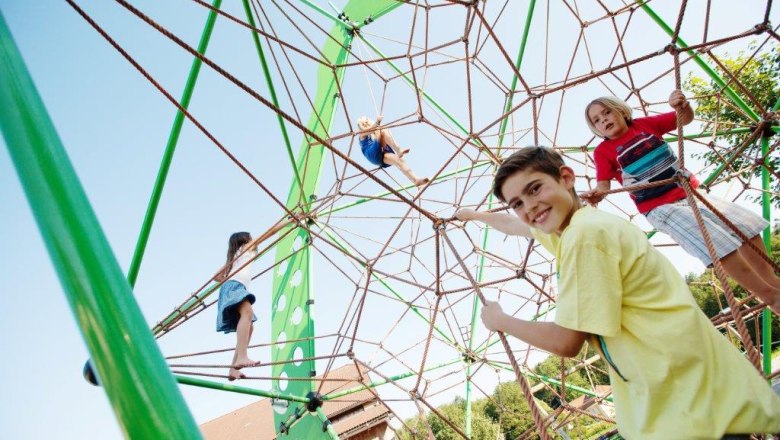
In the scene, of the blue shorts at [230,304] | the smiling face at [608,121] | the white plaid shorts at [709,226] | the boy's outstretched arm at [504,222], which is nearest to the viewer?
the boy's outstretched arm at [504,222]

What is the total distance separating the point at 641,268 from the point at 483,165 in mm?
4943

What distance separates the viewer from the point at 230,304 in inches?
165

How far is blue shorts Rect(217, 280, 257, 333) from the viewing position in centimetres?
420

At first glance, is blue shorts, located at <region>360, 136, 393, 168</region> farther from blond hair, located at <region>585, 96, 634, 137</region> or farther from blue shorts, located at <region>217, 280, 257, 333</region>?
blond hair, located at <region>585, 96, 634, 137</region>

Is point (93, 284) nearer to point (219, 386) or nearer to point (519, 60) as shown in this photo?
point (219, 386)

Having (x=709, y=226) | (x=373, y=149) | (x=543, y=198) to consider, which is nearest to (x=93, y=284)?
(x=543, y=198)

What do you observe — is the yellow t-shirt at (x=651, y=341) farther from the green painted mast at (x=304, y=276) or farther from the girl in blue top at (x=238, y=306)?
the green painted mast at (x=304, y=276)

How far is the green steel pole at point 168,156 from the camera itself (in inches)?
113

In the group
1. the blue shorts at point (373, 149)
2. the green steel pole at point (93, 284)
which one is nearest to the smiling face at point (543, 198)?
the green steel pole at point (93, 284)

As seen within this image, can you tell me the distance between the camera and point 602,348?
4.30ft

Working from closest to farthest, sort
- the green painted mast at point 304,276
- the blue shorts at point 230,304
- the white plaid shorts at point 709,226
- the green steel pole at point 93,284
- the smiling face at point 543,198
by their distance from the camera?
the green steel pole at point 93,284, the smiling face at point 543,198, the white plaid shorts at point 709,226, the blue shorts at point 230,304, the green painted mast at point 304,276

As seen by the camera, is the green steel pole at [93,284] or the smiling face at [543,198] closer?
the green steel pole at [93,284]

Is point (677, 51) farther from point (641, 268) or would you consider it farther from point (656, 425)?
point (656, 425)

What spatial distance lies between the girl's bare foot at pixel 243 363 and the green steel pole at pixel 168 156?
1209 millimetres
